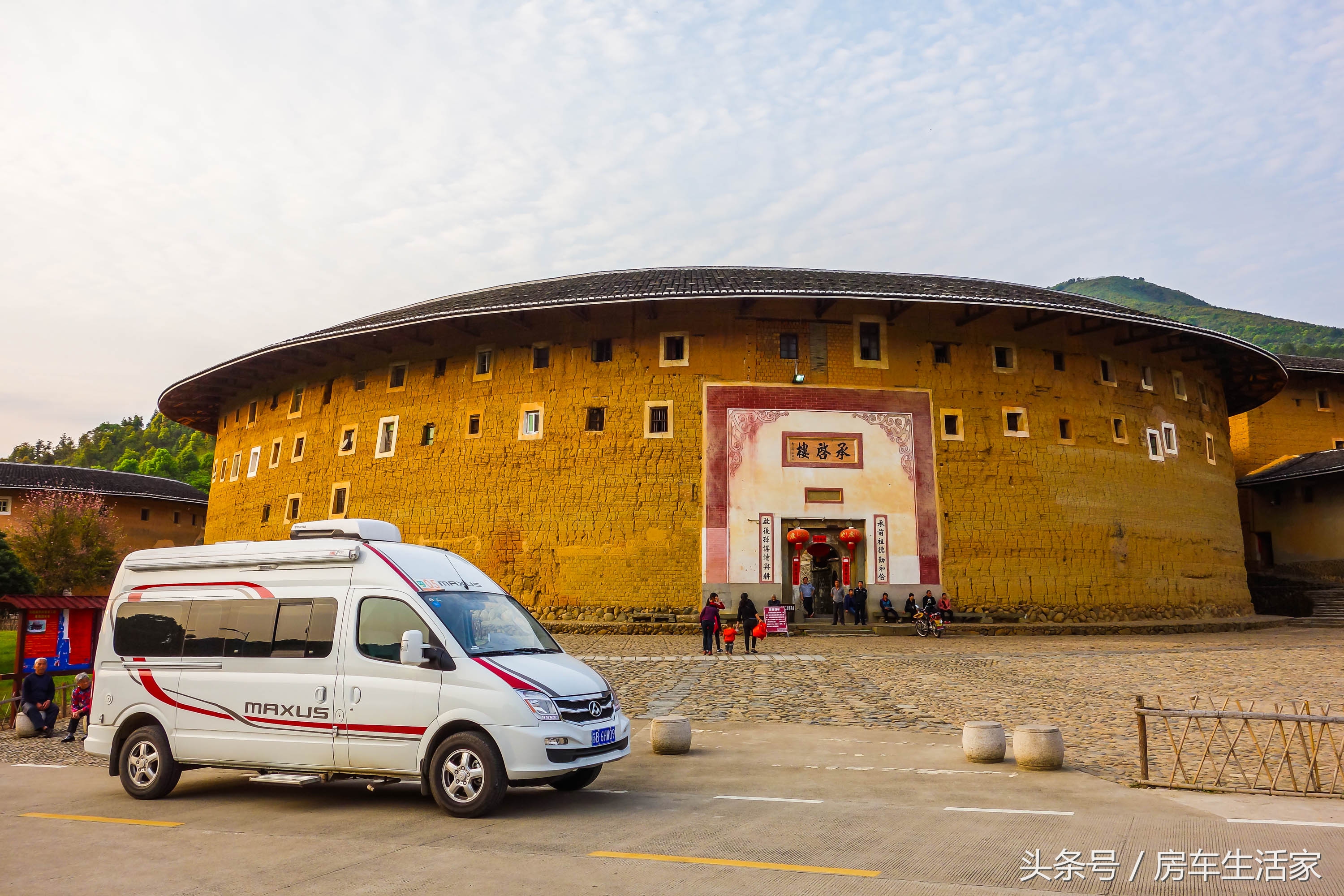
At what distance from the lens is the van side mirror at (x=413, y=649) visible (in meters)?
6.38

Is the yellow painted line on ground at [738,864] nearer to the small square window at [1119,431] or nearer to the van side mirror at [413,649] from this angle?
the van side mirror at [413,649]

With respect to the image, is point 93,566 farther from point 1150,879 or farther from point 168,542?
point 1150,879

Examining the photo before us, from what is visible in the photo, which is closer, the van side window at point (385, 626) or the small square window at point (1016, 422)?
the van side window at point (385, 626)

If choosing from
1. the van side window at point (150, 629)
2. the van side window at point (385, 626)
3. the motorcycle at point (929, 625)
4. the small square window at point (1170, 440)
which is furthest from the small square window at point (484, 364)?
the small square window at point (1170, 440)

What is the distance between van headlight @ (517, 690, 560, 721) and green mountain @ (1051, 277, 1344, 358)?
65096mm

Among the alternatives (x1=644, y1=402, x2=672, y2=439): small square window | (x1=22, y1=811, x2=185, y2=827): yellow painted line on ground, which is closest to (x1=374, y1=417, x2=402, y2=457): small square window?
(x1=644, y1=402, x2=672, y2=439): small square window

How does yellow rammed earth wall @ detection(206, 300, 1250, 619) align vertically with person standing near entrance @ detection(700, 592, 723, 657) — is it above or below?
above

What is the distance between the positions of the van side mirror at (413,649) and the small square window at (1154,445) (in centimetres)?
2646

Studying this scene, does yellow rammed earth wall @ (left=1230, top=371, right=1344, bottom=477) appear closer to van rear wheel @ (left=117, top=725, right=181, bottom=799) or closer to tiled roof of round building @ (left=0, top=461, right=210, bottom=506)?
van rear wheel @ (left=117, top=725, right=181, bottom=799)

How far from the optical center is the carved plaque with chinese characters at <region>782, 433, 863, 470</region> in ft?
78.6

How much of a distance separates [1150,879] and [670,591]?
62.5ft

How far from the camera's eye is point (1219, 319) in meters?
97.1

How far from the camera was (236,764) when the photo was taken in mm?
7000

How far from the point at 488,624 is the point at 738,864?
3.05 m
